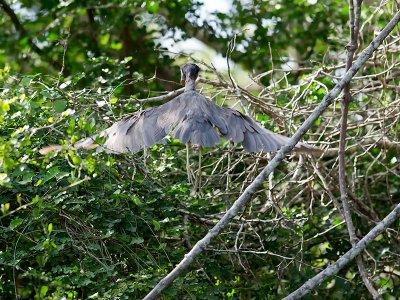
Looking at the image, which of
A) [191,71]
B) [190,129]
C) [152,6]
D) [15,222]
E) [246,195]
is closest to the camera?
[246,195]

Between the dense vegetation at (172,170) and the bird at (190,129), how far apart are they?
0.38 ft

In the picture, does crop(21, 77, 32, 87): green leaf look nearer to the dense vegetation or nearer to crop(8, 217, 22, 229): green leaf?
the dense vegetation

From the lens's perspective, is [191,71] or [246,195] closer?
[246,195]

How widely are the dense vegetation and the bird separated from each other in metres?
0.12

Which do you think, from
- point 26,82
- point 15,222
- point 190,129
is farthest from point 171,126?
point 15,222

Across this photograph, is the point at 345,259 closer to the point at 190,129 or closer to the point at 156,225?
the point at 156,225

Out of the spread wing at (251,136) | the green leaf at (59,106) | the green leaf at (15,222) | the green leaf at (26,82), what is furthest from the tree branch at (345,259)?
the green leaf at (26,82)

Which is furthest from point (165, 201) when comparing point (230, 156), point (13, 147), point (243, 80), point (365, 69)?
point (243, 80)

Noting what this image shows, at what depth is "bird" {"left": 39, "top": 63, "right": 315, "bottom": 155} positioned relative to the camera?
15.7 ft

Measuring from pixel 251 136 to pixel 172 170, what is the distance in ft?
2.86

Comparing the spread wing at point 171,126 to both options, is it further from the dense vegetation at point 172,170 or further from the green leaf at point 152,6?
the green leaf at point 152,6

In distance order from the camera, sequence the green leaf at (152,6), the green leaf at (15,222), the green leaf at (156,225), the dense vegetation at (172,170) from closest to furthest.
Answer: the green leaf at (15,222) < the dense vegetation at (172,170) < the green leaf at (156,225) < the green leaf at (152,6)

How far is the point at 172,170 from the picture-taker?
5.61 meters

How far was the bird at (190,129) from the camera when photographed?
189 inches
